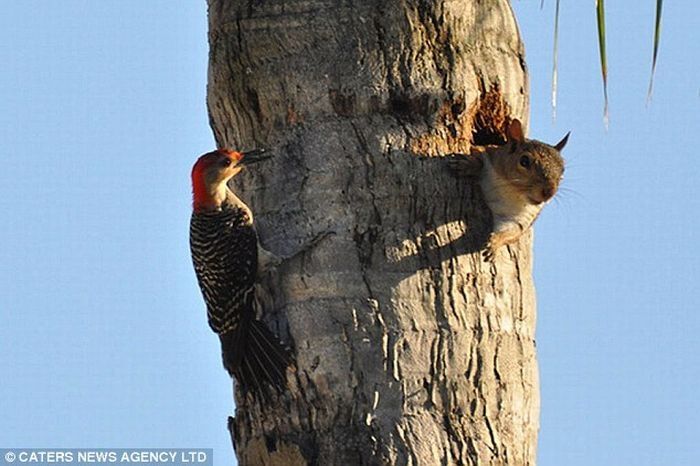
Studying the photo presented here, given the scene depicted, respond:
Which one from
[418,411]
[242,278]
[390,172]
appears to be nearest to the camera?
[418,411]

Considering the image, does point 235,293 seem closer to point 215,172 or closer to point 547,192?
point 215,172

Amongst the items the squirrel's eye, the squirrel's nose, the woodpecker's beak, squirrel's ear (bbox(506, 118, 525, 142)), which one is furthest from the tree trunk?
the squirrel's nose

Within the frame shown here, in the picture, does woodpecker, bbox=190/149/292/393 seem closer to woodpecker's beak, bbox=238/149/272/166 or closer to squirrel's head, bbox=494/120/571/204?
woodpecker's beak, bbox=238/149/272/166

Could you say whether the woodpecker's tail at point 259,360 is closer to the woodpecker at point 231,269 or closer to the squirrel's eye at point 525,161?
the woodpecker at point 231,269

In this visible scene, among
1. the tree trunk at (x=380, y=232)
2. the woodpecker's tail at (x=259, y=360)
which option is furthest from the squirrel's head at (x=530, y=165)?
the woodpecker's tail at (x=259, y=360)

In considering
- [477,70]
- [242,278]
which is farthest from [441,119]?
[242,278]

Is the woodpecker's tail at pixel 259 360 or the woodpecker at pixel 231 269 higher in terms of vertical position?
the woodpecker at pixel 231 269

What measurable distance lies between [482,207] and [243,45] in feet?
4.13

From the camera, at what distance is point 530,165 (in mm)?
6387

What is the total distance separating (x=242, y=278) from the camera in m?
6.06

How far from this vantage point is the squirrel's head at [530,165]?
20.1 ft

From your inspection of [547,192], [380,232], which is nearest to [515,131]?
[547,192]

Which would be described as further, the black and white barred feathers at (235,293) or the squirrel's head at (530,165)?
the squirrel's head at (530,165)

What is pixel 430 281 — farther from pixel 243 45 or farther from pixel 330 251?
pixel 243 45
